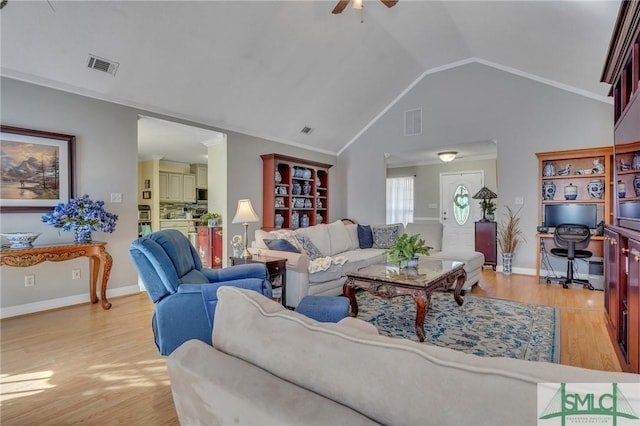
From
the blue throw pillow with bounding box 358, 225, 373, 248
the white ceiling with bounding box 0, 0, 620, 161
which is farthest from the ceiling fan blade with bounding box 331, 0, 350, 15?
the blue throw pillow with bounding box 358, 225, 373, 248

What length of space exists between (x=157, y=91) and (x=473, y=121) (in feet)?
17.2

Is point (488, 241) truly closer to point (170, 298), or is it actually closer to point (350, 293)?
point (350, 293)

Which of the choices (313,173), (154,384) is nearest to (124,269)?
(154,384)

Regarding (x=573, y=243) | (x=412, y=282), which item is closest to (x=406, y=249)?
(x=412, y=282)

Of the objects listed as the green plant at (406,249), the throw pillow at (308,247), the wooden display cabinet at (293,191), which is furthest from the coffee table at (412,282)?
the wooden display cabinet at (293,191)

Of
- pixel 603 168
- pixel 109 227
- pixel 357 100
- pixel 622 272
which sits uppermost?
pixel 357 100

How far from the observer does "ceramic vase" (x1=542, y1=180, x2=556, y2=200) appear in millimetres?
5539

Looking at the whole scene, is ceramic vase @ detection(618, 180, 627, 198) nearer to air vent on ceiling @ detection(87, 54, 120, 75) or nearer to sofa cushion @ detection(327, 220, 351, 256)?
sofa cushion @ detection(327, 220, 351, 256)

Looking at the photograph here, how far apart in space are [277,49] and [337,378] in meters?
4.62

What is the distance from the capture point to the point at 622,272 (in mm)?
2438

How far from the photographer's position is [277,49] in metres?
4.48

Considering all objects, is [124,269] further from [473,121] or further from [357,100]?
[473,121]

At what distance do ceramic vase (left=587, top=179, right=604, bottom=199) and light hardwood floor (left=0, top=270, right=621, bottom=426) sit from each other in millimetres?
1975

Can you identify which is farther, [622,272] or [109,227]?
[109,227]
